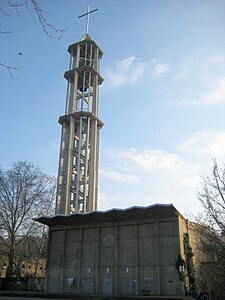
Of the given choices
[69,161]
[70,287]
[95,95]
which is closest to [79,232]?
[70,287]

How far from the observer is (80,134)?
47625 mm

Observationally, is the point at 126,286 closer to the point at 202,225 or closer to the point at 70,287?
the point at 70,287

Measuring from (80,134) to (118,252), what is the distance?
21.5 metres

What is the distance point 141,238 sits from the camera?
3041cm

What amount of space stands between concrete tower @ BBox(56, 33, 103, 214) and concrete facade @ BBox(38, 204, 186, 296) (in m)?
9.26

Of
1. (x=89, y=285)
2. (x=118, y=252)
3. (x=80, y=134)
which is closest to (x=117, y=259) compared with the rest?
(x=118, y=252)

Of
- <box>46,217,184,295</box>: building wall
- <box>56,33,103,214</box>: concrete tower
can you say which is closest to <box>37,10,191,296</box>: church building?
<box>46,217,184,295</box>: building wall

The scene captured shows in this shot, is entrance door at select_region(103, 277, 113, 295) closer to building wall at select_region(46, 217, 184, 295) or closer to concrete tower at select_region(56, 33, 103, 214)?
building wall at select_region(46, 217, 184, 295)

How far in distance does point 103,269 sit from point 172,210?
892 centimetres

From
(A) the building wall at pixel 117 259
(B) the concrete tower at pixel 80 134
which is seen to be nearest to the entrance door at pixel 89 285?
(A) the building wall at pixel 117 259

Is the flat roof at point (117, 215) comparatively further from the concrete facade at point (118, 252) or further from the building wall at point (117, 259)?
the building wall at point (117, 259)

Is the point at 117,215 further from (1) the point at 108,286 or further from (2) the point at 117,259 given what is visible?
(1) the point at 108,286

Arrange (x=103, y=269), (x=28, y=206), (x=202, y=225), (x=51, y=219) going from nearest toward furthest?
(x=202, y=225) < (x=103, y=269) < (x=51, y=219) < (x=28, y=206)

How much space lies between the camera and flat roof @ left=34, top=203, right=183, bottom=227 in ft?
93.4
